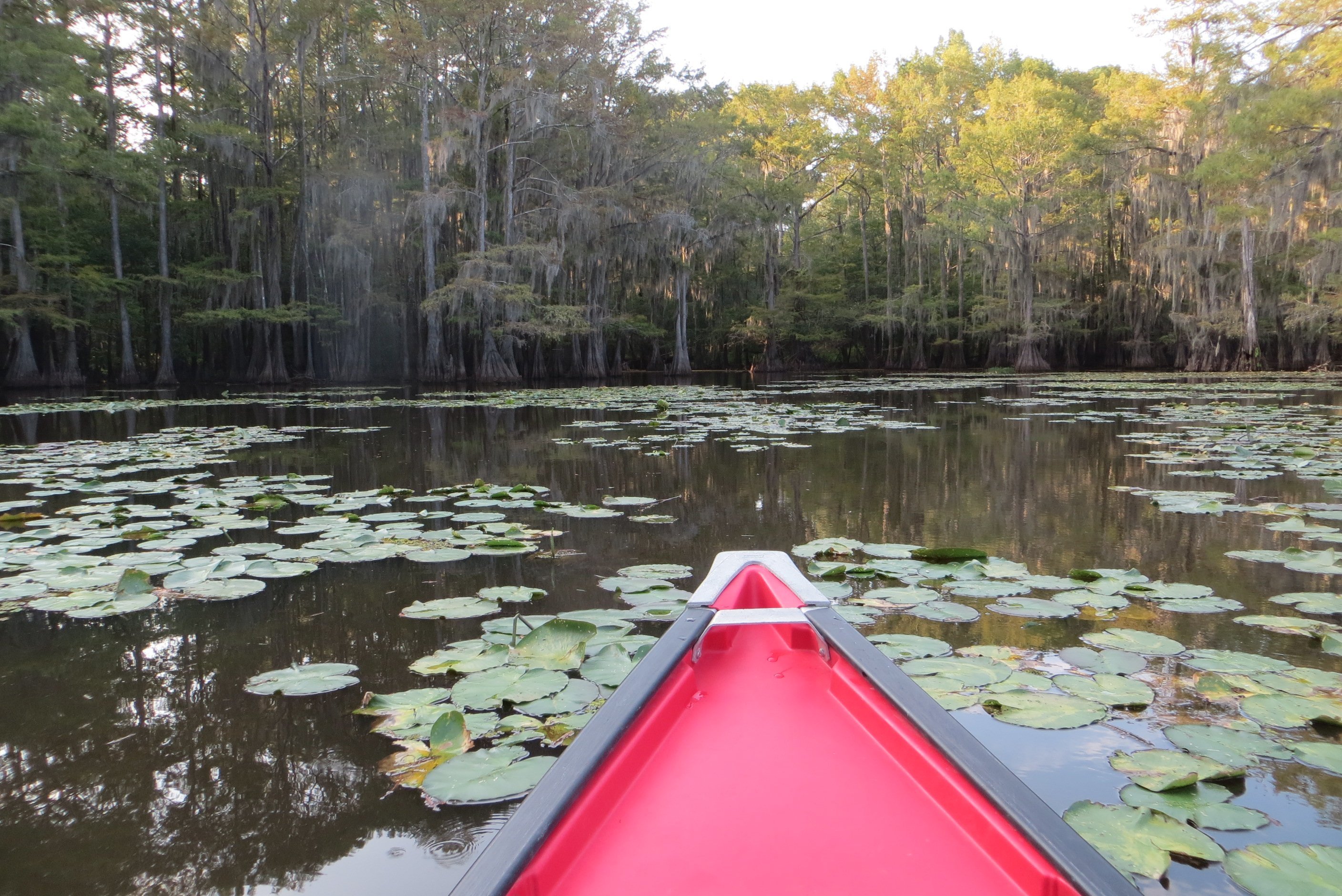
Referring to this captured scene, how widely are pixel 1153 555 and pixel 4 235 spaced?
23989 millimetres

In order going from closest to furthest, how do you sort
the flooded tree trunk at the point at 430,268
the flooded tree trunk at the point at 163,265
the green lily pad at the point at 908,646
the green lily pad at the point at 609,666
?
the green lily pad at the point at 609,666
the green lily pad at the point at 908,646
the flooded tree trunk at the point at 430,268
the flooded tree trunk at the point at 163,265

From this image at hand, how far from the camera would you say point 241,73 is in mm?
20703

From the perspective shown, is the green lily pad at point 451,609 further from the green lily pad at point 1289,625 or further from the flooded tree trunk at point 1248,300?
the flooded tree trunk at point 1248,300

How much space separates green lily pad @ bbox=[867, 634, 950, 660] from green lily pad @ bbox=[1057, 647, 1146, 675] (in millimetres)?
276

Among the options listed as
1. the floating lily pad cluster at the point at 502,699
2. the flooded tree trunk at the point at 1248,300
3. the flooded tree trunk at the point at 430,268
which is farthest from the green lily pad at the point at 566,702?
the flooded tree trunk at the point at 1248,300

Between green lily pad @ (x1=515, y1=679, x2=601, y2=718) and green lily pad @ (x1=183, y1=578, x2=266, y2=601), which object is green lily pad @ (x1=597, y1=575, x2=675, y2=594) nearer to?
green lily pad @ (x1=515, y1=679, x2=601, y2=718)

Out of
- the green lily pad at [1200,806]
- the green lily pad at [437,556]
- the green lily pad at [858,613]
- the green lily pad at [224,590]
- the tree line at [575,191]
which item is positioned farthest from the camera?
the tree line at [575,191]

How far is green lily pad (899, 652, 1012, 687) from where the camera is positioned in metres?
1.67

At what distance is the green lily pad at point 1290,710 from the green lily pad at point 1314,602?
0.73m

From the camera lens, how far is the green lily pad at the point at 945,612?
2.12 meters

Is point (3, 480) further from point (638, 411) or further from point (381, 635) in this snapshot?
point (638, 411)

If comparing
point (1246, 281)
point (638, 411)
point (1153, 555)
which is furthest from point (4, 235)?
point (1246, 281)

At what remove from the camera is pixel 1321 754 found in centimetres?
135

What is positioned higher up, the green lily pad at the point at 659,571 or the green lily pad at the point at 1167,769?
the green lily pad at the point at 659,571
